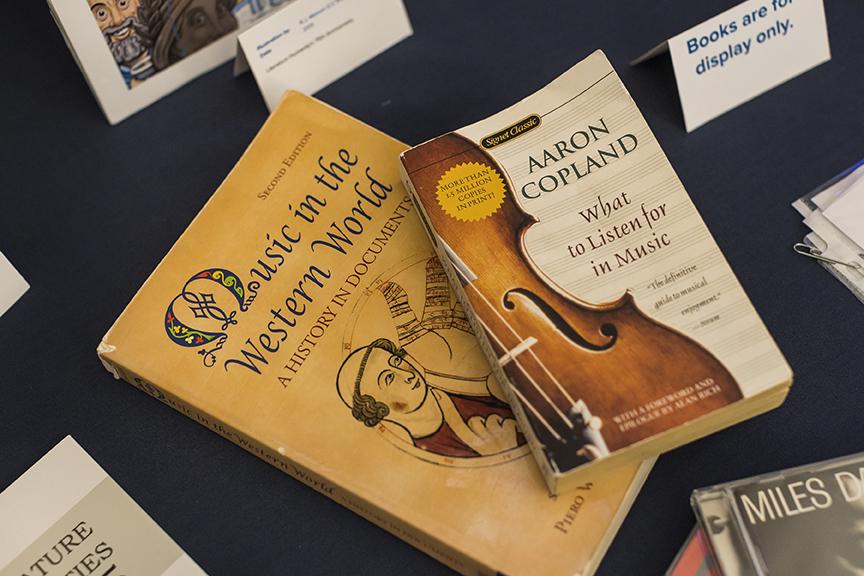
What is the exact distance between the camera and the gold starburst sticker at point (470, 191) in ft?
2.95

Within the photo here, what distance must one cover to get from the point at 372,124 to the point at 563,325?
39 cm

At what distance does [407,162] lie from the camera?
93 cm

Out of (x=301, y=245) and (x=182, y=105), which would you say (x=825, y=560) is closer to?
(x=301, y=245)

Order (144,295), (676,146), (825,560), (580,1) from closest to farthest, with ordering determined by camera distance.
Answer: (825,560)
(144,295)
(676,146)
(580,1)

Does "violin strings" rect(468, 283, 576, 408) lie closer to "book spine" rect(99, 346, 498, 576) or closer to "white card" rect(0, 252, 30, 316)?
"book spine" rect(99, 346, 498, 576)

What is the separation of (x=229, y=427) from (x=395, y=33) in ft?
1.75

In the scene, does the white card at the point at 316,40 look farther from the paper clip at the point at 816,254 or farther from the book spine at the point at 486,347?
the paper clip at the point at 816,254

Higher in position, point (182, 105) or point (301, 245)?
point (182, 105)

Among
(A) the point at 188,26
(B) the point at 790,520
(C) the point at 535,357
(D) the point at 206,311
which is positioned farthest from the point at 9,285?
(B) the point at 790,520

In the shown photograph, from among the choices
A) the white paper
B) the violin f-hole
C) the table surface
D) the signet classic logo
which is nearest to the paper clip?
the table surface

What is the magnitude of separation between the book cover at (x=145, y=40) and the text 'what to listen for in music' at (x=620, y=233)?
0.48 metres

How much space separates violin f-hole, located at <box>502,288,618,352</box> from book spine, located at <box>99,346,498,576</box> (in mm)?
213

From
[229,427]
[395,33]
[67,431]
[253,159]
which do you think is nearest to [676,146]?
[395,33]

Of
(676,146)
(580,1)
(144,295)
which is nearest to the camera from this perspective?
(144,295)
